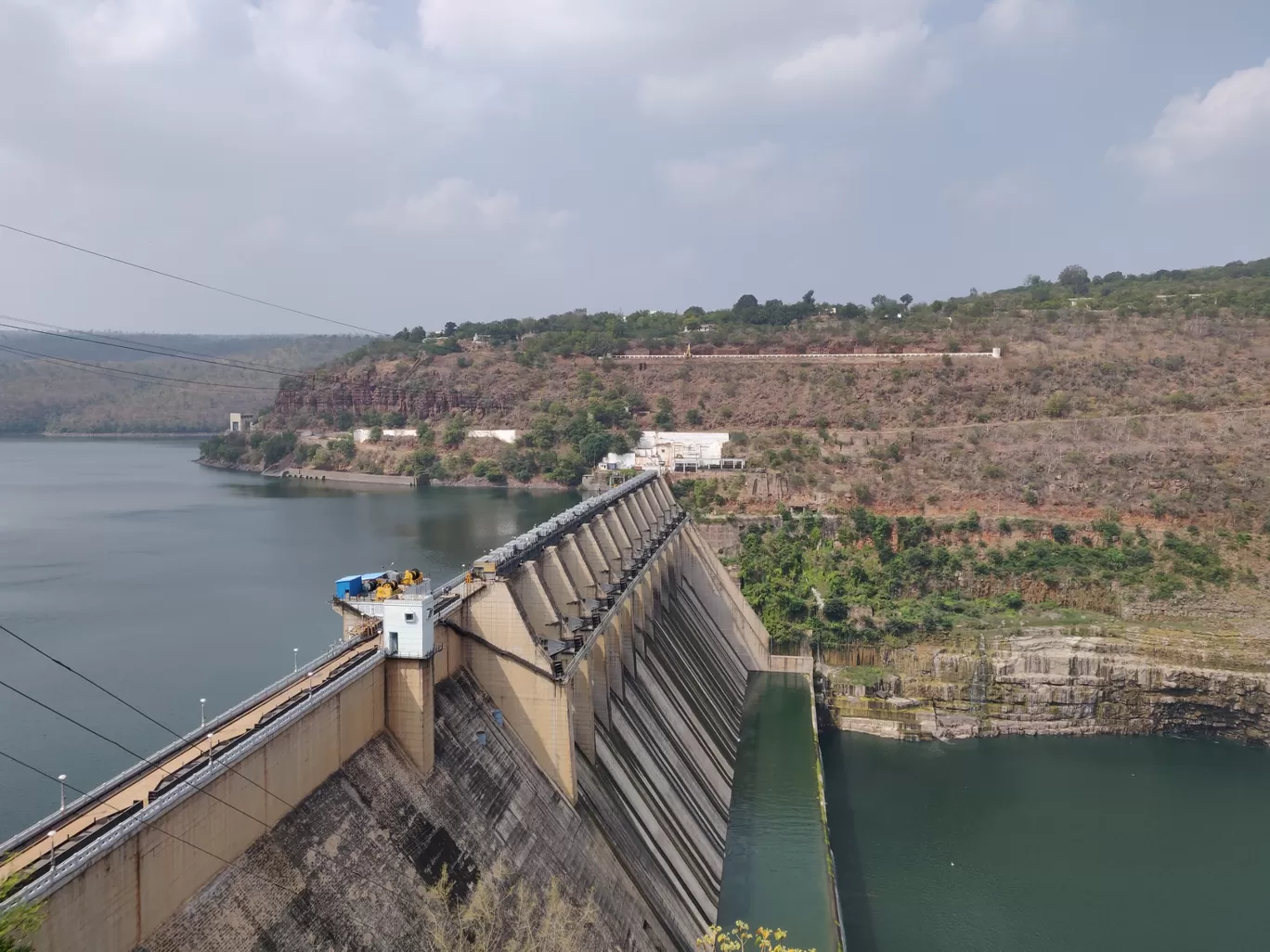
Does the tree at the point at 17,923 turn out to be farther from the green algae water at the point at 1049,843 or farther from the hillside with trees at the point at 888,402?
the hillside with trees at the point at 888,402

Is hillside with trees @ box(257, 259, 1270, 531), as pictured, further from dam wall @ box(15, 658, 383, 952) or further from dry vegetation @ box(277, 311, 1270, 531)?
dam wall @ box(15, 658, 383, 952)

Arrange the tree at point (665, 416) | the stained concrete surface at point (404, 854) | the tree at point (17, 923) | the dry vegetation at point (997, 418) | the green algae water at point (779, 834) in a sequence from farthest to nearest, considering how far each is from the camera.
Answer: the tree at point (665, 416), the dry vegetation at point (997, 418), the green algae water at point (779, 834), the stained concrete surface at point (404, 854), the tree at point (17, 923)

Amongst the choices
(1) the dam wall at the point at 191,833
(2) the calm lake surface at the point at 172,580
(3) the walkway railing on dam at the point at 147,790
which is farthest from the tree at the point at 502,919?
(2) the calm lake surface at the point at 172,580

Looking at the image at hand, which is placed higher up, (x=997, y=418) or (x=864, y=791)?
(x=997, y=418)

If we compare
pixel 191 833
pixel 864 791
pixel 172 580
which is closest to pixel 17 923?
pixel 191 833

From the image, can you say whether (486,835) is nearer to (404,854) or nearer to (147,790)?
(404,854)
